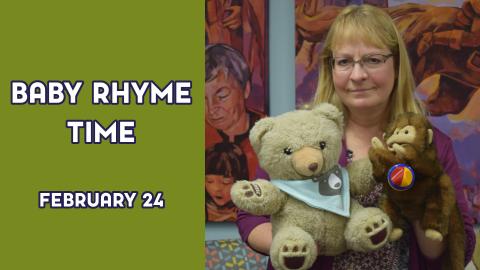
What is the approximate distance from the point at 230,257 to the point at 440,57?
106cm

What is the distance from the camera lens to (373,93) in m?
1.06

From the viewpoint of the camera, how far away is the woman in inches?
41.3

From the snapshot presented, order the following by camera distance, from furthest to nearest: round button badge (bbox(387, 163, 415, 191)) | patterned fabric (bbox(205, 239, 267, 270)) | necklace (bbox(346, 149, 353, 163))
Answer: patterned fabric (bbox(205, 239, 267, 270)), necklace (bbox(346, 149, 353, 163)), round button badge (bbox(387, 163, 415, 191))

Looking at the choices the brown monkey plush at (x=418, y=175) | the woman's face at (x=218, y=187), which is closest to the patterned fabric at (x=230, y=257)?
the woman's face at (x=218, y=187)

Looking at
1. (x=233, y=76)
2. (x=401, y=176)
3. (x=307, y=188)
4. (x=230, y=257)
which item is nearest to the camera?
(x=401, y=176)

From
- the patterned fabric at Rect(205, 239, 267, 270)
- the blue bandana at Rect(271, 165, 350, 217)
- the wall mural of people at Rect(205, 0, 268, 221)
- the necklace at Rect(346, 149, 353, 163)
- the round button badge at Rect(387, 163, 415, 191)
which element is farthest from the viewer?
the wall mural of people at Rect(205, 0, 268, 221)

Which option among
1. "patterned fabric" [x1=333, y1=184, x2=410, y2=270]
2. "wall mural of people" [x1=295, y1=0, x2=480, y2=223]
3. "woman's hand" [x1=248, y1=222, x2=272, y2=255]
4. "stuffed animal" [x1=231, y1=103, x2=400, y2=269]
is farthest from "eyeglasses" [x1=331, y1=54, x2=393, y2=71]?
"wall mural of people" [x1=295, y1=0, x2=480, y2=223]

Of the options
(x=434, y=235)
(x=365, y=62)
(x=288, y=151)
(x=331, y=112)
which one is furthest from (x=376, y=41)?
(x=434, y=235)

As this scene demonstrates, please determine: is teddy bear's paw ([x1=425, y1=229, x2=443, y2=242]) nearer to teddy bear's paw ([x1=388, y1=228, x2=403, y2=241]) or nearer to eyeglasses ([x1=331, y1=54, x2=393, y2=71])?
teddy bear's paw ([x1=388, y1=228, x2=403, y2=241])

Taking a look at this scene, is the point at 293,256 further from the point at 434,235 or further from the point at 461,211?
the point at 461,211

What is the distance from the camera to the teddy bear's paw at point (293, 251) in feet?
3.07

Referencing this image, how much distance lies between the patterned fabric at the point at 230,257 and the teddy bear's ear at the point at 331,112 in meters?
1.01

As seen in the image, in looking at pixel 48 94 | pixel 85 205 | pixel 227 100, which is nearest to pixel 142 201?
pixel 85 205

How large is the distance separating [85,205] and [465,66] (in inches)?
57.0
